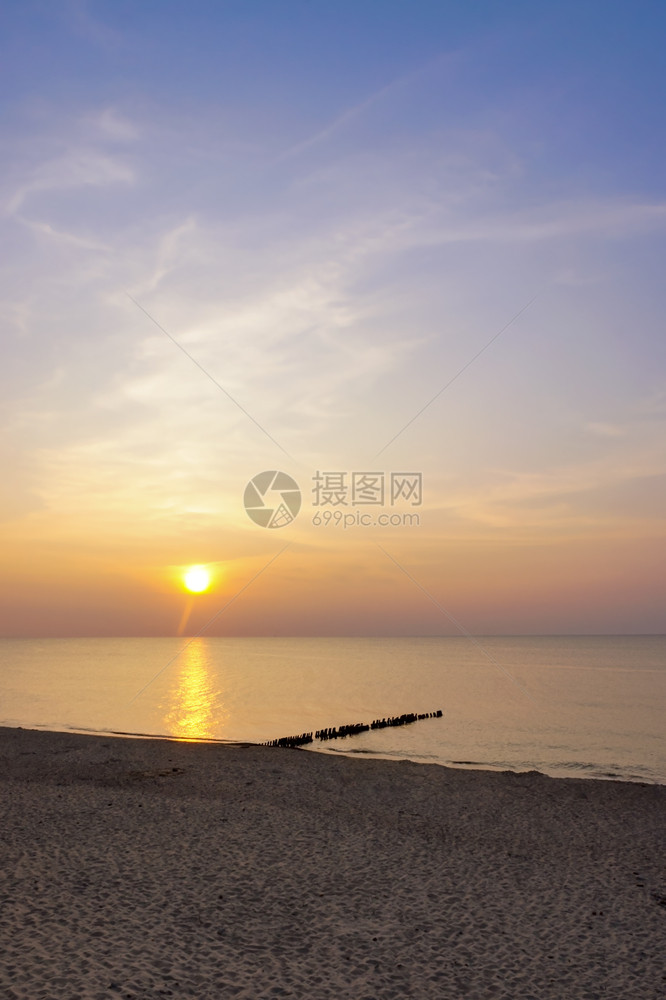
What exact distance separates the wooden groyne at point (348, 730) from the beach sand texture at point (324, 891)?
597 inches

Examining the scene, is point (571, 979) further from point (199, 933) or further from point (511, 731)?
point (511, 731)

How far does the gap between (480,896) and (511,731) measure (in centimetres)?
3318

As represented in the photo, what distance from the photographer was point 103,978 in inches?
348

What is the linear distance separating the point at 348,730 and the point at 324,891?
31.2 metres

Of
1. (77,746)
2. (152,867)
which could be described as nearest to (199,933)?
(152,867)

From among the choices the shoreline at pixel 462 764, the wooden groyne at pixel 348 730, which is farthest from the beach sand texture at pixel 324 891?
the wooden groyne at pixel 348 730

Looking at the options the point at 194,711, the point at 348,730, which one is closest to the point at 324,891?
the point at 348,730

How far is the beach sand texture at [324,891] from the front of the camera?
30.6 feet

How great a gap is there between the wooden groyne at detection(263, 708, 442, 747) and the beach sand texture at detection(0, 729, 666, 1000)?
49.8 ft

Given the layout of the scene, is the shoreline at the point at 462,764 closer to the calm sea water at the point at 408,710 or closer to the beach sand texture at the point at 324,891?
the calm sea water at the point at 408,710

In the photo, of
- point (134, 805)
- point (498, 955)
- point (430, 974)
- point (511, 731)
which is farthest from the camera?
point (511, 731)

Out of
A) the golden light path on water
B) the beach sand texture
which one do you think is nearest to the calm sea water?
the golden light path on water

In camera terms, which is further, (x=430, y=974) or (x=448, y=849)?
(x=448, y=849)

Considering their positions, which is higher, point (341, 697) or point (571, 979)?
point (571, 979)
